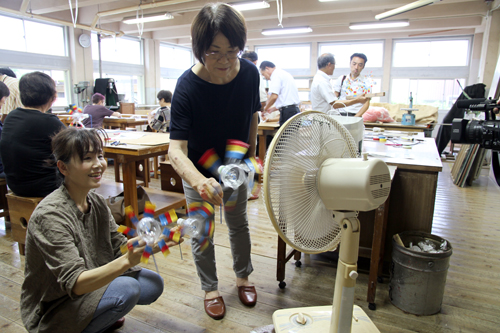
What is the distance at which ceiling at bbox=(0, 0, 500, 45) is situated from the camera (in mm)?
6762

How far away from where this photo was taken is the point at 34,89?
6.26ft

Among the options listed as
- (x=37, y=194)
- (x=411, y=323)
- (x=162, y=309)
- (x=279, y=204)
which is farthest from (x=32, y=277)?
(x=411, y=323)

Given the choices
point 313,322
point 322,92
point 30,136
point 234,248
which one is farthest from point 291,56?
point 313,322

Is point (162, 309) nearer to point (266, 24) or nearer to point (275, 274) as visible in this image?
point (275, 274)

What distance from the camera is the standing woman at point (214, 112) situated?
1038 millimetres

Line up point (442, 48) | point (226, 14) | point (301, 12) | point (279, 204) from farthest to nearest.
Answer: point (442, 48) → point (301, 12) → point (226, 14) → point (279, 204)

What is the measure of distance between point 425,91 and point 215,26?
10.3 m

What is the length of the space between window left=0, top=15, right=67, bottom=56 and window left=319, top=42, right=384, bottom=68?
7355mm

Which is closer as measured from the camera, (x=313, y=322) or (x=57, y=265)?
(x=57, y=265)

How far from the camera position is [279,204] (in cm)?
82

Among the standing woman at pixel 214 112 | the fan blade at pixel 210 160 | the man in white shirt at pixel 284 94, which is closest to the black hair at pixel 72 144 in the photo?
the standing woman at pixel 214 112

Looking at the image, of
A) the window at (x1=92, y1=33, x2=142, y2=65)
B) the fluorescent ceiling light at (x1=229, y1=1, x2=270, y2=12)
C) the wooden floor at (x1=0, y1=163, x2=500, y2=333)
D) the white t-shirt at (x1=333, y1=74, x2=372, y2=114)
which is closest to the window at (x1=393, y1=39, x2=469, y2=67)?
the fluorescent ceiling light at (x1=229, y1=1, x2=270, y2=12)

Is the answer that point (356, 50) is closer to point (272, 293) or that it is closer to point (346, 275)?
point (272, 293)

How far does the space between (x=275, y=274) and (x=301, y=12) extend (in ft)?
22.6
